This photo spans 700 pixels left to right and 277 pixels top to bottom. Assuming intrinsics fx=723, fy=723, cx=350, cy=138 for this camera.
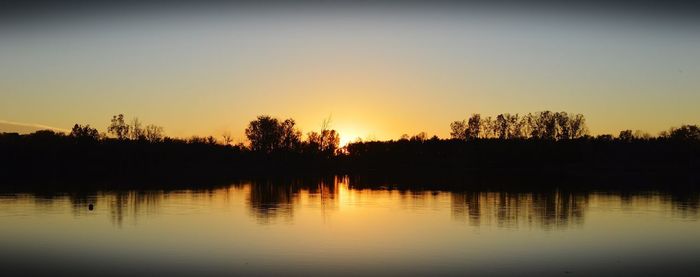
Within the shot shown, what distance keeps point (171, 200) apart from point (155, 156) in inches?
2692

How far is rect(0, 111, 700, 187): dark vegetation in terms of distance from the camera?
300 ft

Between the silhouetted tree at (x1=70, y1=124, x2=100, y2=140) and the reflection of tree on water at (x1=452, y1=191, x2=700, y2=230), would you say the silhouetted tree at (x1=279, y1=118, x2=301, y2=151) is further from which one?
the reflection of tree on water at (x1=452, y1=191, x2=700, y2=230)

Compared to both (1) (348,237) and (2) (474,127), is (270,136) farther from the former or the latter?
(1) (348,237)

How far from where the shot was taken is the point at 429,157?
127m

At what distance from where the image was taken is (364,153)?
136 meters

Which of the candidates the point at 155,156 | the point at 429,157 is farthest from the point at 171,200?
the point at 429,157

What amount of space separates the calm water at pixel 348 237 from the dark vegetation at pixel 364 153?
51805 mm

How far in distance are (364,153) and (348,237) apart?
369 ft

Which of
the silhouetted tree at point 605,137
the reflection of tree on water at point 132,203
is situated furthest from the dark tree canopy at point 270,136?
the reflection of tree on water at point 132,203

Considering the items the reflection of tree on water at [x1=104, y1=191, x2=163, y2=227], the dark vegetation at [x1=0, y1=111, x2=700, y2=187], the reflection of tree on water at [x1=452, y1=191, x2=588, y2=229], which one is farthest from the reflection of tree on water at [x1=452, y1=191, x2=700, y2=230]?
the dark vegetation at [x1=0, y1=111, x2=700, y2=187]

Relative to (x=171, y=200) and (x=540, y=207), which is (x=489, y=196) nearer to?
(x=540, y=207)

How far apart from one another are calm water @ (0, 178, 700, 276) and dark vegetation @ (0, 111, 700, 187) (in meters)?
51.8

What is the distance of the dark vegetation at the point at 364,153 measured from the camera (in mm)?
91438

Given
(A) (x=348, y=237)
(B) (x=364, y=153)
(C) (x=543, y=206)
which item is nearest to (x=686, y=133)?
(B) (x=364, y=153)
